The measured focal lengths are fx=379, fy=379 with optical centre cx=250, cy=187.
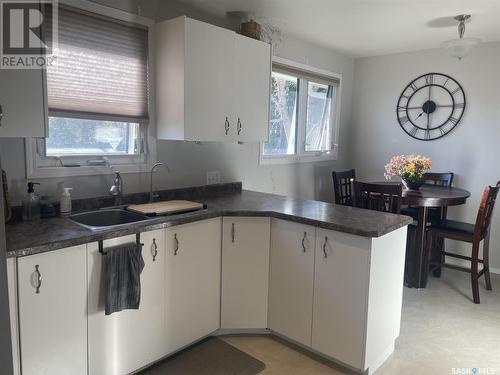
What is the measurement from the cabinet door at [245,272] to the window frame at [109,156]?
2.50ft

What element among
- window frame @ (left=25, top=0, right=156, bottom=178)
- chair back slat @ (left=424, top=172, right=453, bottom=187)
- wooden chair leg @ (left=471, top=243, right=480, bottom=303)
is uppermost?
window frame @ (left=25, top=0, right=156, bottom=178)

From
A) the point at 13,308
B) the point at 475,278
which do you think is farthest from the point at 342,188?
the point at 13,308

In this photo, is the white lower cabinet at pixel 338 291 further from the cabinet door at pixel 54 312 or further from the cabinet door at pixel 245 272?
the cabinet door at pixel 54 312

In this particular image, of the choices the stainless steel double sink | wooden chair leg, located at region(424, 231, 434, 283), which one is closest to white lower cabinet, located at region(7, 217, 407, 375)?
the stainless steel double sink

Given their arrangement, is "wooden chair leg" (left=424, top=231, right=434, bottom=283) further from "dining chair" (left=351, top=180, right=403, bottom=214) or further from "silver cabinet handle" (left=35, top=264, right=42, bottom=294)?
"silver cabinet handle" (left=35, top=264, right=42, bottom=294)

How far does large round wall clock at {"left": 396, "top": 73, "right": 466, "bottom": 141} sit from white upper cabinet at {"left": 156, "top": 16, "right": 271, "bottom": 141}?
2.20 metres

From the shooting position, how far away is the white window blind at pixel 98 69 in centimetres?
217

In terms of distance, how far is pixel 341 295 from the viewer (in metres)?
2.16

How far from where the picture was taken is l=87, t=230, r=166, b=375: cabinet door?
6.07ft

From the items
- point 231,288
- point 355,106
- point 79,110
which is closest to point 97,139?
point 79,110

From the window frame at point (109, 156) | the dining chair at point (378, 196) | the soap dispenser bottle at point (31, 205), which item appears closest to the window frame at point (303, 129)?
the dining chair at point (378, 196)

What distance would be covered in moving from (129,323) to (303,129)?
2746mm

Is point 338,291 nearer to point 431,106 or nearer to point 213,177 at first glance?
point 213,177

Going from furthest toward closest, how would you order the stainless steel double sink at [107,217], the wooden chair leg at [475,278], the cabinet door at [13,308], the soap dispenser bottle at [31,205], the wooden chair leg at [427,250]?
1. the wooden chair leg at [427,250]
2. the wooden chair leg at [475,278]
3. the stainless steel double sink at [107,217]
4. the soap dispenser bottle at [31,205]
5. the cabinet door at [13,308]
